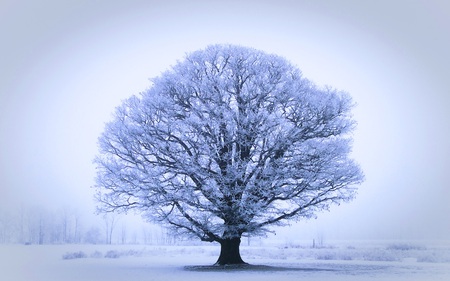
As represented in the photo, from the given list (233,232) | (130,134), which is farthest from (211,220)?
(130,134)

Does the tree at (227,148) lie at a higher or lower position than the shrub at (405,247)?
higher

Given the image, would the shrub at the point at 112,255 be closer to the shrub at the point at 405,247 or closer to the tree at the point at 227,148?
the tree at the point at 227,148

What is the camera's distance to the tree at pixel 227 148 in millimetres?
23906

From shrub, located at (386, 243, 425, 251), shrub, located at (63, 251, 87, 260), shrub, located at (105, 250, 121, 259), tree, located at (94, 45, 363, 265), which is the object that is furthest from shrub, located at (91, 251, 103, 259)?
shrub, located at (386, 243, 425, 251)

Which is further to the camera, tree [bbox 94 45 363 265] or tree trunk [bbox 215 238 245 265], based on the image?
tree trunk [bbox 215 238 245 265]

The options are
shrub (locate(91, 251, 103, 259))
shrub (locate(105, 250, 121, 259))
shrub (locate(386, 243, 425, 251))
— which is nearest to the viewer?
shrub (locate(91, 251, 103, 259))

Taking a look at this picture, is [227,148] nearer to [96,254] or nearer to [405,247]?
[96,254]

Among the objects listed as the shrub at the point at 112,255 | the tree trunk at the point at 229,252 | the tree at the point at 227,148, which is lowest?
the shrub at the point at 112,255

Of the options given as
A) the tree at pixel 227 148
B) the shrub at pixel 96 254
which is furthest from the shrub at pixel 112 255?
the tree at pixel 227 148

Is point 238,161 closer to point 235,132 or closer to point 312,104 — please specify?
point 235,132

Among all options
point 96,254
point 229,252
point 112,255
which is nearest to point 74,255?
point 96,254

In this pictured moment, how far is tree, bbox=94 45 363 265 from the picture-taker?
23.9m

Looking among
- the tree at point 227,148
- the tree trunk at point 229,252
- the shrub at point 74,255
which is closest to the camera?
the tree at point 227,148

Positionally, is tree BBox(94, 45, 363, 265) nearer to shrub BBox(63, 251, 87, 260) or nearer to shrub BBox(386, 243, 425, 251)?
shrub BBox(63, 251, 87, 260)
